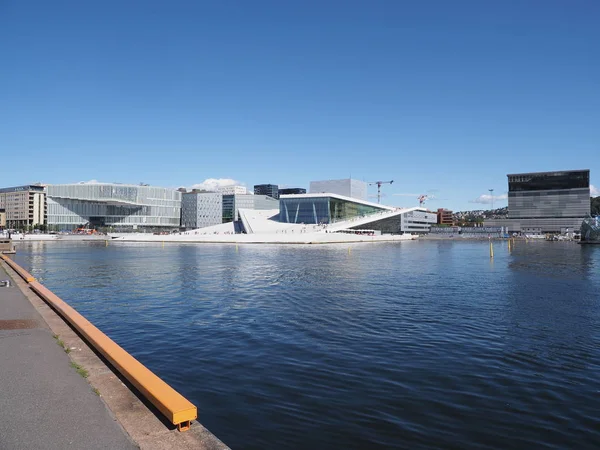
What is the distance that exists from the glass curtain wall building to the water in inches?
4051

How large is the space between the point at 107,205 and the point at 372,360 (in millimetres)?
165017

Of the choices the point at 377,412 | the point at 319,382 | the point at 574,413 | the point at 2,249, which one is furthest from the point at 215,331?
the point at 2,249

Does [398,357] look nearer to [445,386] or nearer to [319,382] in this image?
[445,386]

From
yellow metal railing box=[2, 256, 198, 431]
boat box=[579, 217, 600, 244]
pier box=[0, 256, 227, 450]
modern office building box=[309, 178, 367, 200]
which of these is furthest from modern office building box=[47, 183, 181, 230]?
pier box=[0, 256, 227, 450]

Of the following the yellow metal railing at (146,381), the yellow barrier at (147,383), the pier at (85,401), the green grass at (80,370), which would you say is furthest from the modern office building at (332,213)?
the green grass at (80,370)

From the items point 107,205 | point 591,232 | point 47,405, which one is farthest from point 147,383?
point 107,205

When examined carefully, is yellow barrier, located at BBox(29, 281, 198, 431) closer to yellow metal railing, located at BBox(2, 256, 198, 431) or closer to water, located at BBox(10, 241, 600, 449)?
yellow metal railing, located at BBox(2, 256, 198, 431)

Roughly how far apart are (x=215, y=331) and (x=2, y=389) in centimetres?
910

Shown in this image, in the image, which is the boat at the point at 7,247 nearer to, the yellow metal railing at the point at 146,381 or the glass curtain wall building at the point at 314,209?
the yellow metal railing at the point at 146,381

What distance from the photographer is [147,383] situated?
316 inches

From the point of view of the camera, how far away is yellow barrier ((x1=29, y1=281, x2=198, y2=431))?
6938mm

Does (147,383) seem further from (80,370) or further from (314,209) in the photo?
(314,209)

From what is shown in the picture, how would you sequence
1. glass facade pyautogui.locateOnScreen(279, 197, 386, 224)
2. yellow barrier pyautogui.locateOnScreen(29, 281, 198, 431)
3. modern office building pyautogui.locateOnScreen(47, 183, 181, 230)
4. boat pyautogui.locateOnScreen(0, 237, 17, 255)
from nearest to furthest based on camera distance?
1. yellow barrier pyautogui.locateOnScreen(29, 281, 198, 431)
2. boat pyautogui.locateOnScreen(0, 237, 17, 255)
3. glass facade pyautogui.locateOnScreen(279, 197, 386, 224)
4. modern office building pyautogui.locateOnScreen(47, 183, 181, 230)

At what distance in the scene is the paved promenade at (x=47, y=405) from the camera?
6349mm
